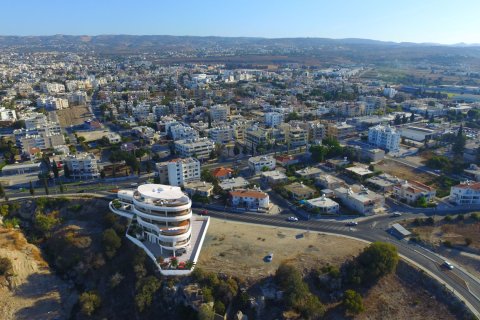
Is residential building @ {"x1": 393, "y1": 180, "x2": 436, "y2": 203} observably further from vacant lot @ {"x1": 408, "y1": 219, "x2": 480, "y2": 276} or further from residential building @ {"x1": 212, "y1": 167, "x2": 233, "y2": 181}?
residential building @ {"x1": 212, "y1": 167, "x2": 233, "y2": 181}

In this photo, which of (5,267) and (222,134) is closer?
(5,267)

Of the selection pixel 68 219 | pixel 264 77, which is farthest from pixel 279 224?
pixel 264 77

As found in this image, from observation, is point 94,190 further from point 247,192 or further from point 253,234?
point 253,234

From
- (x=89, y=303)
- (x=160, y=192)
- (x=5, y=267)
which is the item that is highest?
(x=160, y=192)

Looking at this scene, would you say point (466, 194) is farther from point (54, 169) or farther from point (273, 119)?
point (54, 169)

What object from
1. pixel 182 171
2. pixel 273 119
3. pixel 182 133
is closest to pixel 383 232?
pixel 182 171

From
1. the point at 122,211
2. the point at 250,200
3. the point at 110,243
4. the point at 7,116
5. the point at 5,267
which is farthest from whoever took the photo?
the point at 7,116

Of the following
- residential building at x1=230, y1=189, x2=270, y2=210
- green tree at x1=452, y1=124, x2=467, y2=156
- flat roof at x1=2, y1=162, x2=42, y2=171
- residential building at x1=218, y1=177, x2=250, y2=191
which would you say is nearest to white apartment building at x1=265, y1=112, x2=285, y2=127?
residential building at x1=218, y1=177, x2=250, y2=191
